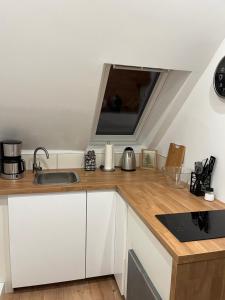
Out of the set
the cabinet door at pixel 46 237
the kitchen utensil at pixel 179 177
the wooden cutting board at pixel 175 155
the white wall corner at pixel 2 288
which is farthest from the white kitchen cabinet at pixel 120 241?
the white wall corner at pixel 2 288

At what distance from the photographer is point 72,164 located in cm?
243

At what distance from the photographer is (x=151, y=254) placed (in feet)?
4.43

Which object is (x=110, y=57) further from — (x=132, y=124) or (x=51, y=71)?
(x=132, y=124)

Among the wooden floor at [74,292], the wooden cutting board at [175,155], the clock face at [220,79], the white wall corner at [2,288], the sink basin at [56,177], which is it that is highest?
the clock face at [220,79]

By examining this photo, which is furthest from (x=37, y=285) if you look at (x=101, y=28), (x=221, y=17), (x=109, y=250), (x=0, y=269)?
(x=221, y=17)

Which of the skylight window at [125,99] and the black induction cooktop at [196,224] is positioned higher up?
the skylight window at [125,99]

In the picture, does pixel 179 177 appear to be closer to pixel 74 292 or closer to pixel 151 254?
pixel 151 254

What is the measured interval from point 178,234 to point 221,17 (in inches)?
49.3

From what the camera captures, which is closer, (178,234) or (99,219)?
(178,234)

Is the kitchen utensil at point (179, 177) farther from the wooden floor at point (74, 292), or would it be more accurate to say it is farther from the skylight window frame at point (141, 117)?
the wooden floor at point (74, 292)

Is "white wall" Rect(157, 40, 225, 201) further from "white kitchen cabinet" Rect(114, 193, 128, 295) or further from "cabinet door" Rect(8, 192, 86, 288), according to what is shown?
"cabinet door" Rect(8, 192, 86, 288)

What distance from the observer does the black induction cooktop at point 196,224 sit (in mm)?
1218

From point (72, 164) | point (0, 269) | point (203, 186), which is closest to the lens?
point (203, 186)

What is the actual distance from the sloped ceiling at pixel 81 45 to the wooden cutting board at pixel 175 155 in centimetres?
59
